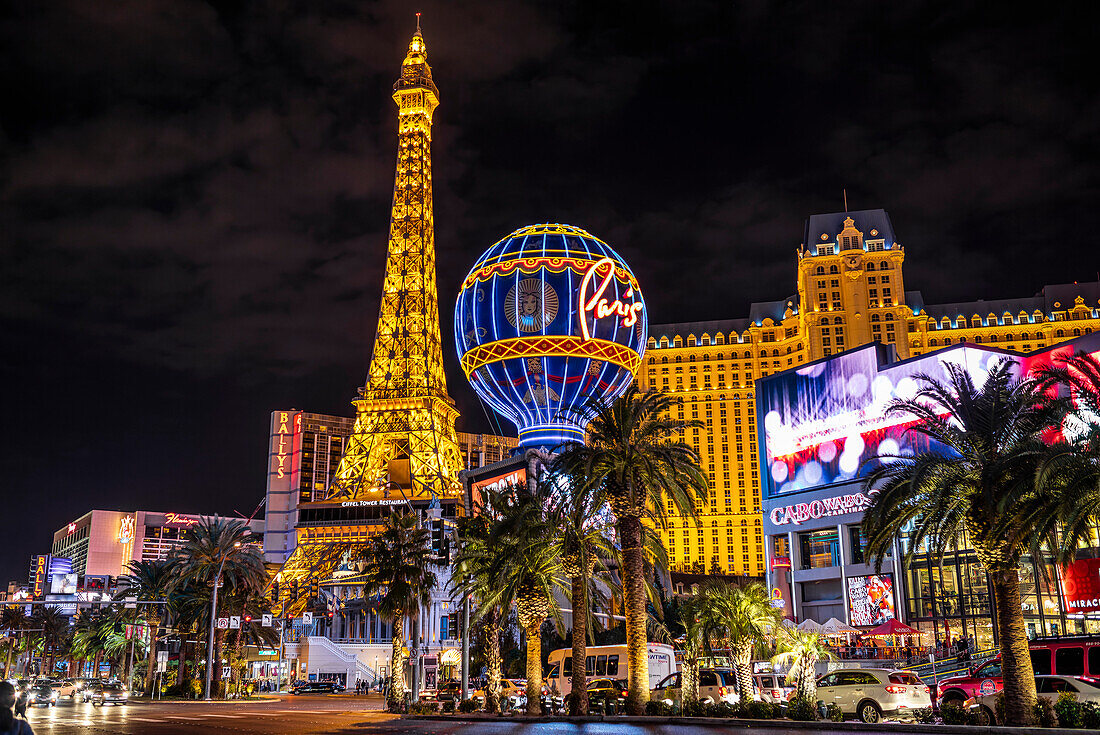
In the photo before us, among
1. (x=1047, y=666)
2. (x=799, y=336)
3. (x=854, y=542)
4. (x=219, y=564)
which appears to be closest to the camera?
(x=1047, y=666)

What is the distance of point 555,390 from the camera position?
262ft

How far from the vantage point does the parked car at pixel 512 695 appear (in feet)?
127

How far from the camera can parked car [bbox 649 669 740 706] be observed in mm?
33719

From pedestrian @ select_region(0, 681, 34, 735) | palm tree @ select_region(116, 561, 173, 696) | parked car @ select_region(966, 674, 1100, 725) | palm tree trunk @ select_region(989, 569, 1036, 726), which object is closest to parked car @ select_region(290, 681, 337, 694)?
palm tree @ select_region(116, 561, 173, 696)

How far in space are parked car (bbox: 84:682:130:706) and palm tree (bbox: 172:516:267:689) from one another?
484 centimetres

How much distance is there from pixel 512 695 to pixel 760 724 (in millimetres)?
17388

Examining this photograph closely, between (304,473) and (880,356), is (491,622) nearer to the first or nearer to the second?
(880,356)

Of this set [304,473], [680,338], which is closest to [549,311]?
[680,338]

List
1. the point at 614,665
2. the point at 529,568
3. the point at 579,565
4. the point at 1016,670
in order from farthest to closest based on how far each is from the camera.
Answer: the point at 614,665
the point at 529,568
the point at 579,565
the point at 1016,670

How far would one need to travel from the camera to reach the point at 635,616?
3262 centimetres

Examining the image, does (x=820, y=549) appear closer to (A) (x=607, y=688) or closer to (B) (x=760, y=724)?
(A) (x=607, y=688)

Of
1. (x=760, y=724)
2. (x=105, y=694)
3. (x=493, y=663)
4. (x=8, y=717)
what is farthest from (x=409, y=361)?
(x=8, y=717)

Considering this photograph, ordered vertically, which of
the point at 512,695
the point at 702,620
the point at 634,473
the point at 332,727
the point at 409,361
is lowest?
the point at 512,695

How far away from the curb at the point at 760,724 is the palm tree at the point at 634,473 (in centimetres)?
175
